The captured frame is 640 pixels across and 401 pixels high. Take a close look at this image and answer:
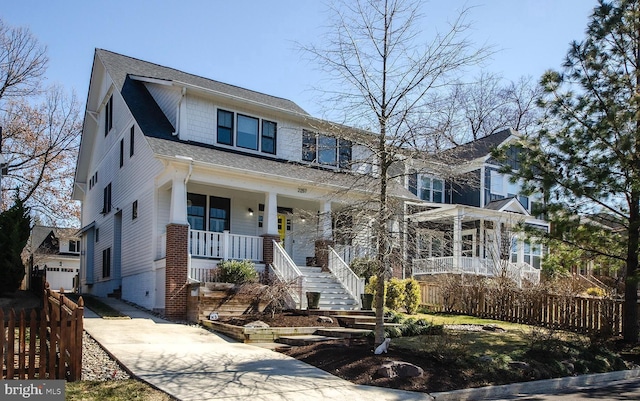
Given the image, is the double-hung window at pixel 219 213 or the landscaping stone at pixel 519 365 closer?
the landscaping stone at pixel 519 365

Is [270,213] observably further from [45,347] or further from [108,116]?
[45,347]

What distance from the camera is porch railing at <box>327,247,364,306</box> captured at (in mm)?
18062

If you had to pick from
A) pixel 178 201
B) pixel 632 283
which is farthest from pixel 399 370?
pixel 178 201

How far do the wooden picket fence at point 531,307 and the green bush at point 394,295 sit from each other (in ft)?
7.55

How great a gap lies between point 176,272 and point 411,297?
8103mm

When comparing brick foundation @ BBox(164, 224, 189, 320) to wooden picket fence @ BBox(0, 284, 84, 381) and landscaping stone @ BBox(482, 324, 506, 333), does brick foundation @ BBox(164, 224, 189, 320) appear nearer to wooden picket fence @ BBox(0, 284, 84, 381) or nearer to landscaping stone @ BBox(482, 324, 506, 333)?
wooden picket fence @ BBox(0, 284, 84, 381)

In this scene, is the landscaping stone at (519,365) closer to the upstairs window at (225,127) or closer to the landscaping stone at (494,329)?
the landscaping stone at (494,329)

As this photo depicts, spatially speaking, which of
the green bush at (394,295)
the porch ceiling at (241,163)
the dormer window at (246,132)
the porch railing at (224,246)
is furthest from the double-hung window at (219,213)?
the green bush at (394,295)

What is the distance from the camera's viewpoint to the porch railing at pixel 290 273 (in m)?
16.3

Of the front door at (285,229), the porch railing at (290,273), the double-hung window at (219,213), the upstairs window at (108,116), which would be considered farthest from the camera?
the upstairs window at (108,116)

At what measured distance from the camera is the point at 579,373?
1036 cm

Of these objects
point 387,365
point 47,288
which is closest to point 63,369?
point 387,365

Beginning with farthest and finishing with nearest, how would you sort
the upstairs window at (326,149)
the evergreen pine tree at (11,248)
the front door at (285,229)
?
the front door at (285,229), the evergreen pine tree at (11,248), the upstairs window at (326,149)

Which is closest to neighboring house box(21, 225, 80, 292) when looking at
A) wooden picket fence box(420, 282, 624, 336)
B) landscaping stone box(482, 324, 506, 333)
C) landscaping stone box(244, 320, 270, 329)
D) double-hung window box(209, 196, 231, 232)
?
double-hung window box(209, 196, 231, 232)
